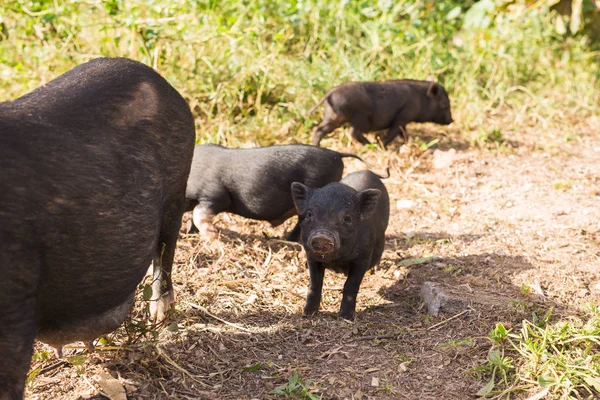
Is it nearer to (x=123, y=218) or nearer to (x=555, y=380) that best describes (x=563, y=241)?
(x=555, y=380)

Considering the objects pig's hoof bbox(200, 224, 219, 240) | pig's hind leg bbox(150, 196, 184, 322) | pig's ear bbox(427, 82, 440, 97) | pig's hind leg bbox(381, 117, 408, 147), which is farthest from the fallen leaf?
pig's ear bbox(427, 82, 440, 97)

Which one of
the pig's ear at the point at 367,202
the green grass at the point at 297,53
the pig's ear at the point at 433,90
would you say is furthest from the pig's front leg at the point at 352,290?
the pig's ear at the point at 433,90

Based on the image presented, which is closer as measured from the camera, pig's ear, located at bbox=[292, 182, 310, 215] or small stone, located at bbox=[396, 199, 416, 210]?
pig's ear, located at bbox=[292, 182, 310, 215]

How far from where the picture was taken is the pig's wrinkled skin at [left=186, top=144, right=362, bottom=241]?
5.35 m

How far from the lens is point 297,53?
813cm

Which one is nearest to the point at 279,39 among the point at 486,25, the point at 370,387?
the point at 486,25

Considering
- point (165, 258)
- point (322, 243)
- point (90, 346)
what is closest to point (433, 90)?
point (322, 243)

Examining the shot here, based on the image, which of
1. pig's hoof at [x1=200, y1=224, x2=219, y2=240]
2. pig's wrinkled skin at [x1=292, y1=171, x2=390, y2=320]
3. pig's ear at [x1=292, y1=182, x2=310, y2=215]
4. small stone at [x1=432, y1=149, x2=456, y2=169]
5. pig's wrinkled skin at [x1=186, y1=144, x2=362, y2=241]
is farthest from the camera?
small stone at [x1=432, y1=149, x2=456, y2=169]

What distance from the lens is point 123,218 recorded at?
9.75 ft

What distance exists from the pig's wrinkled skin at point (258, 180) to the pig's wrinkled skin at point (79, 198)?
1793 mm

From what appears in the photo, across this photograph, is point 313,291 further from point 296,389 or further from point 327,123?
point 327,123

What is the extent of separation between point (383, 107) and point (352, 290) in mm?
3473

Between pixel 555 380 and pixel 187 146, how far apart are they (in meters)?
2.06

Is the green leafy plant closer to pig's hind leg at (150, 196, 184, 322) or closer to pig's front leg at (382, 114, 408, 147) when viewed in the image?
pig's hind leg at (150, 196, 184, 322)
